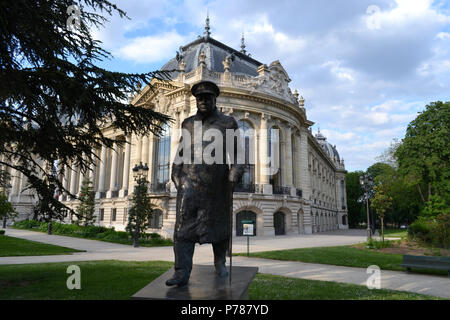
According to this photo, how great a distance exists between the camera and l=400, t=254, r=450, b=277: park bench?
1001 cm

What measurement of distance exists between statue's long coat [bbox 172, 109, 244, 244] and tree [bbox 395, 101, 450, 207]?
28283mm

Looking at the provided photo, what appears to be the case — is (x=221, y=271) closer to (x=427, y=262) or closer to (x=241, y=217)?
(x=427, y=262)

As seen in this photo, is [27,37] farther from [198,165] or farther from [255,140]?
[255,140]

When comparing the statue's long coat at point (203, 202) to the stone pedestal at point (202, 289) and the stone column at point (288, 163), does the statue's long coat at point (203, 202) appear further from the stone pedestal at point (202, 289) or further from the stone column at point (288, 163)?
the stone column at point (288, 163)

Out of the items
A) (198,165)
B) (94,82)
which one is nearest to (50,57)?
(94,82)

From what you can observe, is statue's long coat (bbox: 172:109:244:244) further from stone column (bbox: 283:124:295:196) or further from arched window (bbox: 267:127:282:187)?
stone column (bbox: 283:124:295:196)

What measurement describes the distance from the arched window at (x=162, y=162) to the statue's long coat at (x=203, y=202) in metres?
27.8

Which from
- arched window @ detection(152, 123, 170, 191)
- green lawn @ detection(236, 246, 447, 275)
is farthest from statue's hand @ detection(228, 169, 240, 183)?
arched window @ detection(152, 123, 170, 191)

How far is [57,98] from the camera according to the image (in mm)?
8219

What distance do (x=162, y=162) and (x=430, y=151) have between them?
26.4m

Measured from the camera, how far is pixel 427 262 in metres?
10.2

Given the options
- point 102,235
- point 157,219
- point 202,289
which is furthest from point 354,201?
point 202,289

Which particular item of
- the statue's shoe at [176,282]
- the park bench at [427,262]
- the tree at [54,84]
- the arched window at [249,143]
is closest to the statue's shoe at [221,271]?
the statue's shoe at [176,282]

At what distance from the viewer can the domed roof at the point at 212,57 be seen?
34062 millimetres
